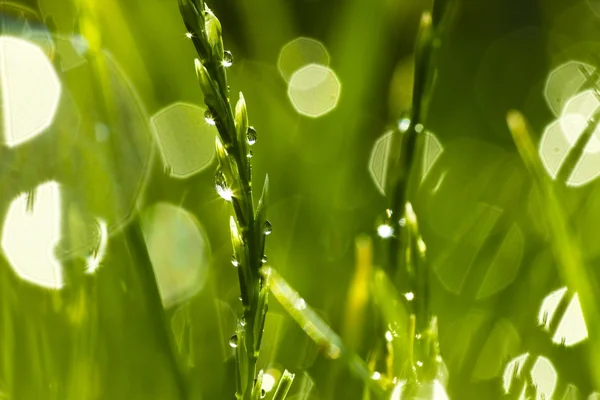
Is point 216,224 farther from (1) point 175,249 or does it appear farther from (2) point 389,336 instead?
(2) point 389,336

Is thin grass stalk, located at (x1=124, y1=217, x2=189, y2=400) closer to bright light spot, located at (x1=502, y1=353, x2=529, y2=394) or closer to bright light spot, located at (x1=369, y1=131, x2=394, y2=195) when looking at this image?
bright light spot, located at (x1=502, y1=353, x2=529, y2=394)

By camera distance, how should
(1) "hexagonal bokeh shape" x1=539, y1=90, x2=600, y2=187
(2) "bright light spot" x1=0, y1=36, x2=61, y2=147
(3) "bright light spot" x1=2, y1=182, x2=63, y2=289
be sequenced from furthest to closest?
1. (1) "hexagonal bokeh shape" x1=539, y1=90, x2=600, y2=187
2. (2) "bright light spot" x1=0, y1=36, x2=61, y2=147
3. (3) "bright light spot" x1=2, y1=182, x2=63, y2=289

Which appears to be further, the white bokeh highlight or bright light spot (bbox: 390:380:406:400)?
the white bokeh highlight

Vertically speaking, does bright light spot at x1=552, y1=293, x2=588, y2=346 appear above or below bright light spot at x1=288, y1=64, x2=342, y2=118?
below

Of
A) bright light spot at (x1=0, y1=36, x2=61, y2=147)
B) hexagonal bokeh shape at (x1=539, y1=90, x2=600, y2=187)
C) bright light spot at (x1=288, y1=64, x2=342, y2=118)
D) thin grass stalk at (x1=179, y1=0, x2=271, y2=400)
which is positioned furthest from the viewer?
bright light spot at (x1=288, y1=64, x2=342, y2=118)

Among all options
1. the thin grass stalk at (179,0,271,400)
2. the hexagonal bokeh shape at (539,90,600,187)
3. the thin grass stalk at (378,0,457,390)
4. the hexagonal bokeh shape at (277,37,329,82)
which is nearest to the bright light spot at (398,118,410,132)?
the thin grass stalk at (378,0,457,390)

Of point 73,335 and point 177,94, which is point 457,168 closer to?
point 177,94

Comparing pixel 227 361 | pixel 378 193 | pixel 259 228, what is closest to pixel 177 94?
pixel 378 193

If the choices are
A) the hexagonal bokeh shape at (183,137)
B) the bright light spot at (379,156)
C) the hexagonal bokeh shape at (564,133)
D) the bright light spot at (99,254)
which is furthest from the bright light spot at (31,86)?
the hexagonal bokeh shape at (564,133)
